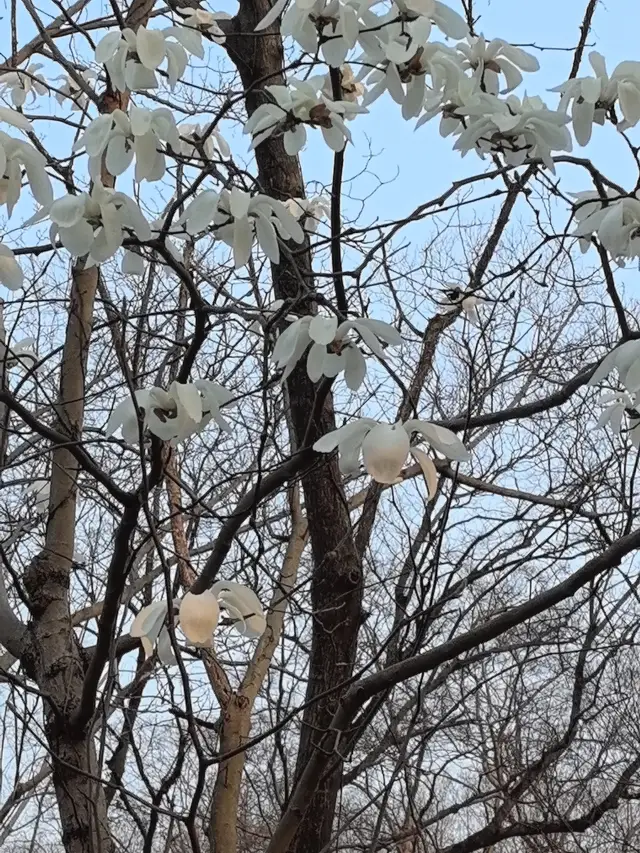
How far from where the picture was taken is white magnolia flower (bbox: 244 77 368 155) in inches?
45.0

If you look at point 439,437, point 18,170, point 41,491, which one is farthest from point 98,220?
point 41,491

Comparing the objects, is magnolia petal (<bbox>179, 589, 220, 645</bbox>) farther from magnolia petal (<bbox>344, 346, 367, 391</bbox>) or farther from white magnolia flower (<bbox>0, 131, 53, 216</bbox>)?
white magnolia flower (<bbox>0, 131, 53, 216</bbox>)

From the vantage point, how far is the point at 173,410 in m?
1.10

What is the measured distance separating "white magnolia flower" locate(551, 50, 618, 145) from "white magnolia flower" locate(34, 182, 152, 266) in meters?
0.60

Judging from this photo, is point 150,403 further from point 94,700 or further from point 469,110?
point 94,700

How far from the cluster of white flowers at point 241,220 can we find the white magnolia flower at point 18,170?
0.17m

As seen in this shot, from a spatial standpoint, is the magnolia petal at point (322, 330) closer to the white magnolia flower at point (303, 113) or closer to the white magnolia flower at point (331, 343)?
the white magnolia flower at point (331, 343)

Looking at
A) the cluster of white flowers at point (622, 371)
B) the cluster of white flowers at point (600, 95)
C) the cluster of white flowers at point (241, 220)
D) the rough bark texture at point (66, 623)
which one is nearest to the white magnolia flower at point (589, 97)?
the cluster of white flowers at point (600, 95)

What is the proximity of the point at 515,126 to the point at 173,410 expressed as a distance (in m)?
0.57

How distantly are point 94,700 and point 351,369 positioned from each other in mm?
969

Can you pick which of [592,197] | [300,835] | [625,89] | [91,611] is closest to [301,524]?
[91,611]

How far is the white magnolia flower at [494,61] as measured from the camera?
1312 mm

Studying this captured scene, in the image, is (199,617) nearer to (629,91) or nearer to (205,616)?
(205,616)

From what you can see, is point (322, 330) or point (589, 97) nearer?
point (322, 330)
